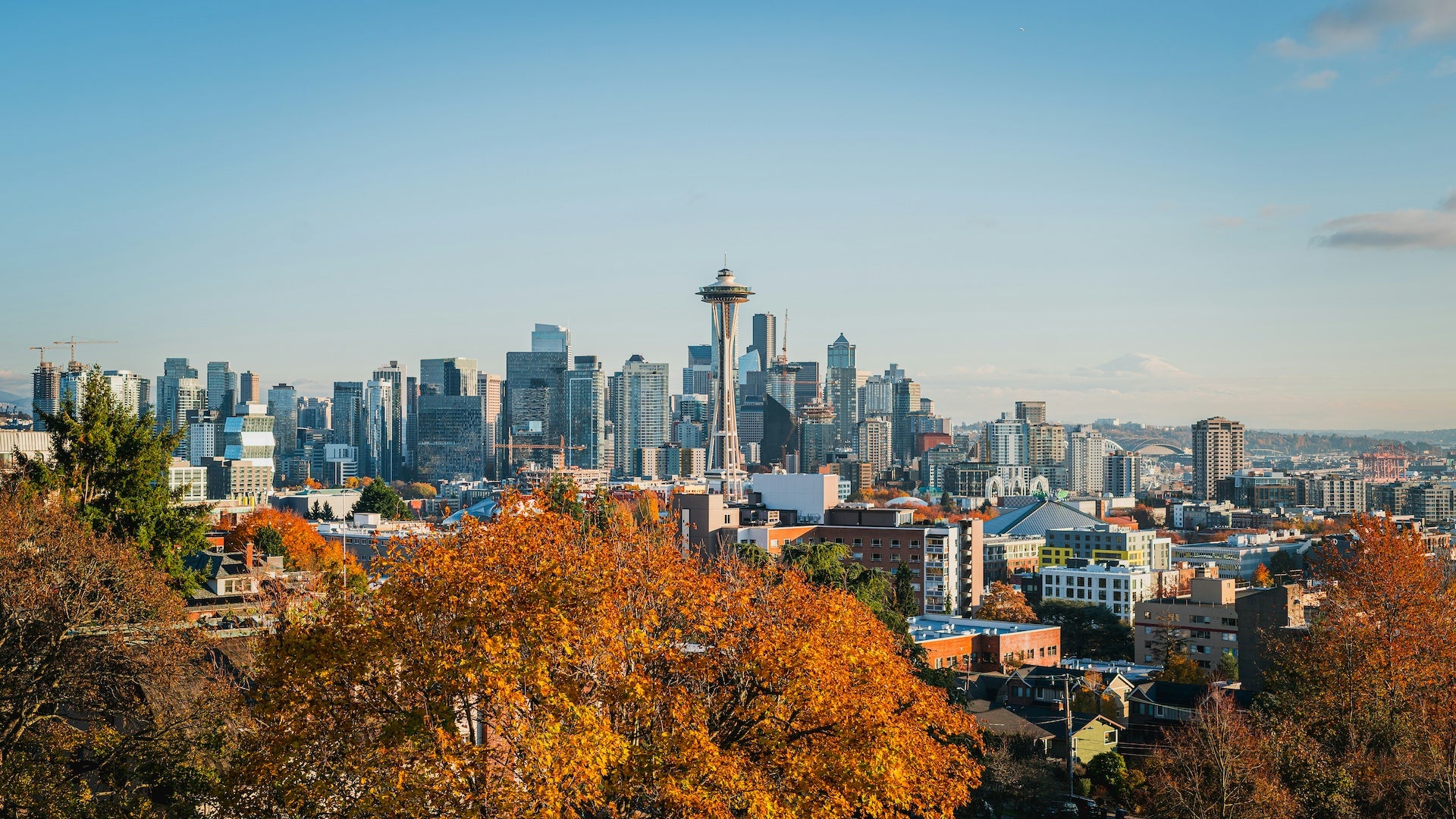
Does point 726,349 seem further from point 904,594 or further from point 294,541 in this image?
point 904,594

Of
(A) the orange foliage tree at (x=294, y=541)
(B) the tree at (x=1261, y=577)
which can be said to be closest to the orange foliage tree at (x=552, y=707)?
(A) the orange foliage tree at (x=294, y=541)

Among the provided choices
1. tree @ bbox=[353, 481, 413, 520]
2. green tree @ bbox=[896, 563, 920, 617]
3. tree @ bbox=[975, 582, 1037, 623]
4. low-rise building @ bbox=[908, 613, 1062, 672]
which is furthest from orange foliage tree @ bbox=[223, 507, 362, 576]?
tree @ bbox=[975, 582, 1037, 623]

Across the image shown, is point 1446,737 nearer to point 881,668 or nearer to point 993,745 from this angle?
point 993,745

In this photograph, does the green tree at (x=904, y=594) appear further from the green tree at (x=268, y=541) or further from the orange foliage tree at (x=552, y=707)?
the orange foliage tree at (x=552, y=707)

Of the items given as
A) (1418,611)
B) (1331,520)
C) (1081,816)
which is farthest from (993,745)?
(1331,520)

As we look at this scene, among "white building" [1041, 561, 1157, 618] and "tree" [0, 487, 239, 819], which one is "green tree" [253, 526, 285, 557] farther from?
"white building" [1041, 561, 1157, 618]

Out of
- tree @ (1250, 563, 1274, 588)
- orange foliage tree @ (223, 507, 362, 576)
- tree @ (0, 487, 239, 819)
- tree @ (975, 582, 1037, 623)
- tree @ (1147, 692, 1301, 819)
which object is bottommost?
tree @ (1250, 563, 1274, 588)

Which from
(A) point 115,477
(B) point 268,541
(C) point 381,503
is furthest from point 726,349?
(A) point 115,477
